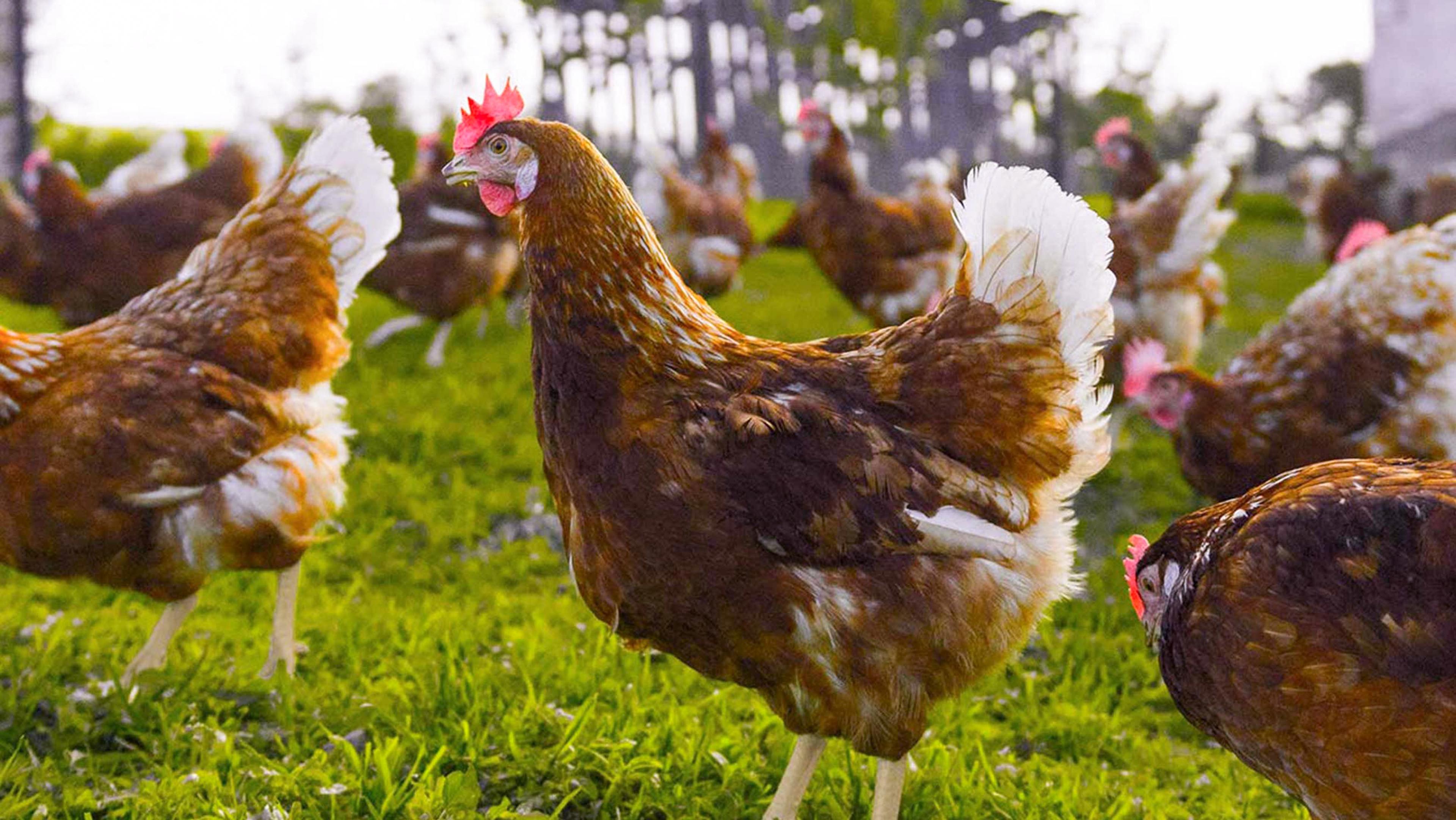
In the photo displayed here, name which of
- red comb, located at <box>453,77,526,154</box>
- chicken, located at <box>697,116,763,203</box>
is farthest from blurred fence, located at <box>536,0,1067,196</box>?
red comb, located at <box>453,77,526,154</box>

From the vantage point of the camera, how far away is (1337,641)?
2133 millimetres

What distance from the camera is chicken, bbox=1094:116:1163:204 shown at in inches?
341

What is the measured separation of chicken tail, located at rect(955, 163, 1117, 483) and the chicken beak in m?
1.18

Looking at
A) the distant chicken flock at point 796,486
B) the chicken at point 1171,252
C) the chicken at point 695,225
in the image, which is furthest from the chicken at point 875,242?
the distant chicken flock at point 796,486

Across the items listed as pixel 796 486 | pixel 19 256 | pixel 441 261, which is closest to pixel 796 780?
pixel 796 486

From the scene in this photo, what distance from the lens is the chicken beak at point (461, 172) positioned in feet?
8.59

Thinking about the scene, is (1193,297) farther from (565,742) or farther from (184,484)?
(184,484)

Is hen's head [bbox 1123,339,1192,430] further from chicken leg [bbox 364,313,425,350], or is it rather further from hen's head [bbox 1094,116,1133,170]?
chicken leg [bbox 364,313,425,350]

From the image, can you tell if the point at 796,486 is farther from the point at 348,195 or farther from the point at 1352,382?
the point at 1352,382

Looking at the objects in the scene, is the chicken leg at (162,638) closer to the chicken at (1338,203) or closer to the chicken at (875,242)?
the chicken at (875,242)

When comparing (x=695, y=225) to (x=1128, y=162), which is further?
(x=695, y=225)

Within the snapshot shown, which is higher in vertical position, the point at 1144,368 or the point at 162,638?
the point at 1144,368

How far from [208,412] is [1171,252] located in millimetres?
5676

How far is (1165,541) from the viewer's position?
261cm
